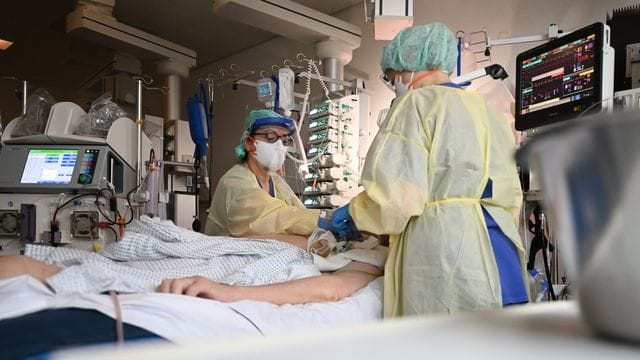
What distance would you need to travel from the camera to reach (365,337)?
479mm

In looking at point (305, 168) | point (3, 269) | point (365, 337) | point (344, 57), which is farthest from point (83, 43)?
point (365, 337)

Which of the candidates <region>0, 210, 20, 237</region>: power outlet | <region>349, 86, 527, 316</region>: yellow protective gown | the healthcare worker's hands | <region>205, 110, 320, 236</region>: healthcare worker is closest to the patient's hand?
<region>349, 86, 527, 316</region>: yellow protective gown

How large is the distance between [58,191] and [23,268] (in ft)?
6.26

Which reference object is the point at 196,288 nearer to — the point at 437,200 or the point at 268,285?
the point at 268,285

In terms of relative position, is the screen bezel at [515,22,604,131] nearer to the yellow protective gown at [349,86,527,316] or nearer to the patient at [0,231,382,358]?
the yellow protective gown at [349,86,527,316]

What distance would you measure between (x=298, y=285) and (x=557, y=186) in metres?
1.15

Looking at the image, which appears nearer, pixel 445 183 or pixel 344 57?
pixel 445 183

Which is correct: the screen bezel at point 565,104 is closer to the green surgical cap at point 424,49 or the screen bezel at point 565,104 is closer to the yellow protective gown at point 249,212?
the green surgical cap at point 424,49

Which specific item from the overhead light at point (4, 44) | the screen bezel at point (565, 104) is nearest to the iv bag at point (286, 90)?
Answer: the screen bezel at point (565, 104)

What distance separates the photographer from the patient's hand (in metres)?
1.35

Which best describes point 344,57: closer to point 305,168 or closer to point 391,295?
point 305,168

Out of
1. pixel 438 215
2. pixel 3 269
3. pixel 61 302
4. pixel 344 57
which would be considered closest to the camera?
pixel 61 302

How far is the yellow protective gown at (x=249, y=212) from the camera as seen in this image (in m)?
2.41

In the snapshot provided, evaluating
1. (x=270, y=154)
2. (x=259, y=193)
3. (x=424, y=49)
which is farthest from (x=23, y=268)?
(x=270, y=154)
